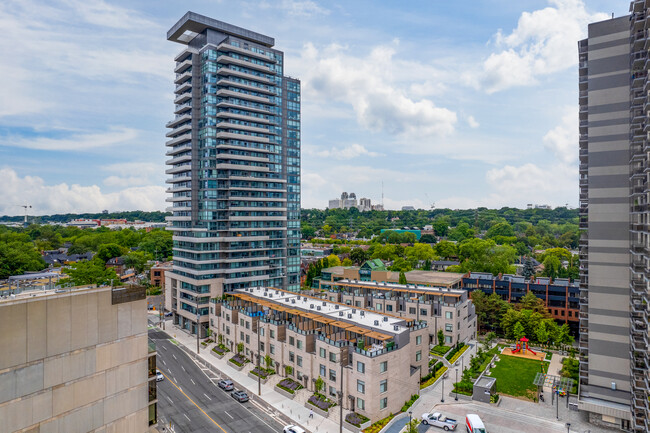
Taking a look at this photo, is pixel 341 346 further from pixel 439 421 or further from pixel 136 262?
pixel 136 262

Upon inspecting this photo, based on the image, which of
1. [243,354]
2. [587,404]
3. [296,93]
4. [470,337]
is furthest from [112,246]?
[587,404]

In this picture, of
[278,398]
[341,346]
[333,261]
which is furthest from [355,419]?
[333,261]

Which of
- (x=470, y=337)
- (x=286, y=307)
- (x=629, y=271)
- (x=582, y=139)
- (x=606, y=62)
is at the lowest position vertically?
(x=470, y=337)

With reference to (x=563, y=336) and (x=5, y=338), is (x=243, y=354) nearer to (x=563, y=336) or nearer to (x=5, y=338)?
(x=5, y=338)

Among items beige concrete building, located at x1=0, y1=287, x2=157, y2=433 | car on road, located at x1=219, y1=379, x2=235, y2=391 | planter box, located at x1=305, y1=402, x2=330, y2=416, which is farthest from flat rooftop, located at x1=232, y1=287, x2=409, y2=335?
beige concrete building, located at x1=0, y1=287, x2=157, y2=433

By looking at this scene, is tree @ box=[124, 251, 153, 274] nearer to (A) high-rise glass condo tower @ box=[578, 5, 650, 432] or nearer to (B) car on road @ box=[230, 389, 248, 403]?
(B) car on road @ box=[230, 389, 248, 403]
